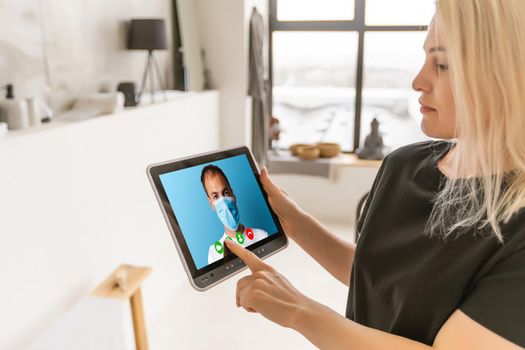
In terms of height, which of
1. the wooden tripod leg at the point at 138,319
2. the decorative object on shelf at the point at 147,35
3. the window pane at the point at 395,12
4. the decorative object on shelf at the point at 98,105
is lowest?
the wooden tripod leg at the point at 138,319

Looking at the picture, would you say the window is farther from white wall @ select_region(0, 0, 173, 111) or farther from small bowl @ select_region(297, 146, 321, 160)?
white wall @ select_region(0, 0, 173, 111)

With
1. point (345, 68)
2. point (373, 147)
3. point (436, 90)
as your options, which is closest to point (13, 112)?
point (436, 90)

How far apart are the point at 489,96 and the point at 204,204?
22.1 inches

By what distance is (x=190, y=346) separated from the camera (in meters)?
2.33

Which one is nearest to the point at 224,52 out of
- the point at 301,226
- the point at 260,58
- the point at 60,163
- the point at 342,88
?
the point at 260,58

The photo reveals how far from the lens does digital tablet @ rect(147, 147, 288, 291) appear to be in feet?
2.98

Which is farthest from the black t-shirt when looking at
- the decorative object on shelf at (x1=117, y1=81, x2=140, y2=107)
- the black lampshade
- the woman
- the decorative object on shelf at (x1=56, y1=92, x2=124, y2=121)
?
the black lampshade

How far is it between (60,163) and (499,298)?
4.87ft

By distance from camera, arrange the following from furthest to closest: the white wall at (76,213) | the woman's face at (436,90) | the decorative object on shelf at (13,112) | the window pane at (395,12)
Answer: the window pane at (395,12)
the decorative object on shelf at (13,112)
the white wall at (76,213)
the woman's face at (436,90)

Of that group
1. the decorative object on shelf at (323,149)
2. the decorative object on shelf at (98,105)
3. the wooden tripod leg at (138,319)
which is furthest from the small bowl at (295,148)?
the wooden tripod leg at (138,319)

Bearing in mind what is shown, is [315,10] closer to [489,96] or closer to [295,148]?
[295,148]

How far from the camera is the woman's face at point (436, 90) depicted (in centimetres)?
72

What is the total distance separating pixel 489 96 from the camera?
638 millimetres

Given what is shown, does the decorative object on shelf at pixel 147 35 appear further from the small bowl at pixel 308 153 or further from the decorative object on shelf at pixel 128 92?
the small bowl at pixel 308 153
